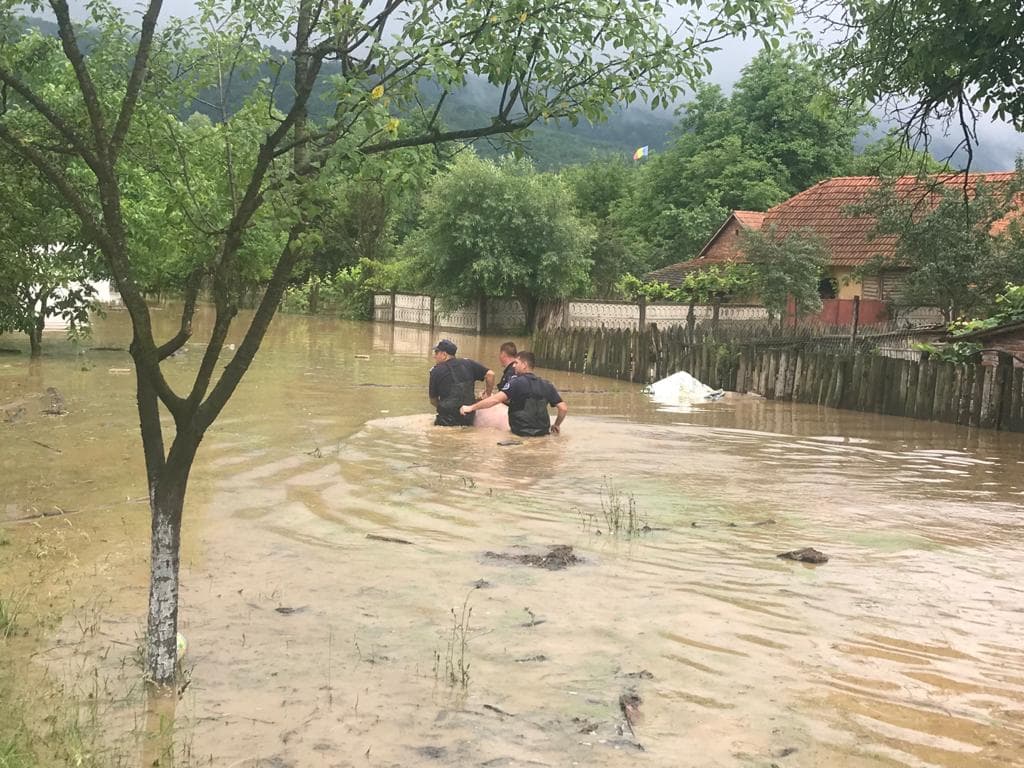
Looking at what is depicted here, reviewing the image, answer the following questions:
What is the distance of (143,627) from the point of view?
16.6 ft

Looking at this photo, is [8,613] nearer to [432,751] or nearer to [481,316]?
[432,751]

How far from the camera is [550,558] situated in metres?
6.66

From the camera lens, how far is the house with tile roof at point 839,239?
30.1 meters

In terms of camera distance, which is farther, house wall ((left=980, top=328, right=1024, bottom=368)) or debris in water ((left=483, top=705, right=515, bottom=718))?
house wall ((left=980, top=328, right=1024, bottom=368))

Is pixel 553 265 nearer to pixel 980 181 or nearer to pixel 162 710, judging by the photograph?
pixel 980 181

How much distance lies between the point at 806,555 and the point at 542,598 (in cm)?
205

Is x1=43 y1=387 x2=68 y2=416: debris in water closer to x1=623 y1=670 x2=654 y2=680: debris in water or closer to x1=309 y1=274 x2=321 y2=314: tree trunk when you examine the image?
x1=623 y1=670 x2=654 y2=680: debris in water

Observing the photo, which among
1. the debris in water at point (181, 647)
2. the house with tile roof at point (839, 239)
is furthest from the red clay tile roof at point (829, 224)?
the debris in water at point (181, 647)

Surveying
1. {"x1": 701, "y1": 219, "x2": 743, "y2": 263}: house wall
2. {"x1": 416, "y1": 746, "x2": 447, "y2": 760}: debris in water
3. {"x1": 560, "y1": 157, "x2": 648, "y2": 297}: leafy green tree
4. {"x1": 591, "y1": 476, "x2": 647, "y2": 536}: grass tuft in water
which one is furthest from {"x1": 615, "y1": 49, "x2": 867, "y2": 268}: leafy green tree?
{"x1": 416, "y1": 746, "x2": 447, "y2": 760}: debris in water

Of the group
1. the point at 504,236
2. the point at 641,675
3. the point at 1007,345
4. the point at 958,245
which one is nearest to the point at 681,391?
the point at 1007,345

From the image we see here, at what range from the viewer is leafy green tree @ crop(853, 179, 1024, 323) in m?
22.5

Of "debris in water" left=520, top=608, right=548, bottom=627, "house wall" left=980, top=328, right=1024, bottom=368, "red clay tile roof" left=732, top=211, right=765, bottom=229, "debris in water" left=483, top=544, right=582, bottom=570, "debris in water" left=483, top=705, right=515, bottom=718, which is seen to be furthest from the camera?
"red clay tile roof" left=732, top=211, right=765, bottom=229

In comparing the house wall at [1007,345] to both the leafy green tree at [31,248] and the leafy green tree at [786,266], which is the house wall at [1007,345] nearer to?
the leafy green tree at [786,266]

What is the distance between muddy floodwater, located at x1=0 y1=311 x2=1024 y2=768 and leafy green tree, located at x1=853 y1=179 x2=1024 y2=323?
11.8 meters
